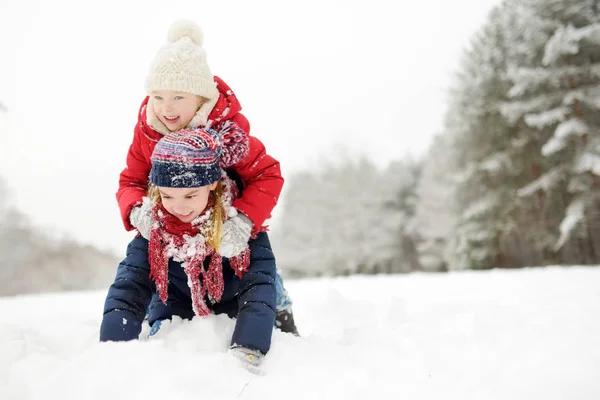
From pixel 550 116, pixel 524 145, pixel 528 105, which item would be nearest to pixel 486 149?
pixel 524 145

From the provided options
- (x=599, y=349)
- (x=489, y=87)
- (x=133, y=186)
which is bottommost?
(x=599, y=349)

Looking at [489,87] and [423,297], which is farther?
[489,87]

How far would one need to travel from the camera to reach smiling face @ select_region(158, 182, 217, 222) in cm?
211

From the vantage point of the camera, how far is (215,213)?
7.35 ft

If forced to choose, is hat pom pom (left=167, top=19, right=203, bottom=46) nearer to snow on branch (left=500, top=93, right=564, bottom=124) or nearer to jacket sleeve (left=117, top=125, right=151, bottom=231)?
jacket sleeve (left=117, top=125, right=151, bottom=231)

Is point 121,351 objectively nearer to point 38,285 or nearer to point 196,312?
point 196,312

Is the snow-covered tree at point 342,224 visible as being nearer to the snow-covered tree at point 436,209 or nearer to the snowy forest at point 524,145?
the snow-covered tree at point 436,209

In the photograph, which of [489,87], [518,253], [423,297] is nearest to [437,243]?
[518,253]

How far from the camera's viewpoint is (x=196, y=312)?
2.33 m

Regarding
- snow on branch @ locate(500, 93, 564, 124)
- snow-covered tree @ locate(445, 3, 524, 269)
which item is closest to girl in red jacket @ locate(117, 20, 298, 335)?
snow on branch @ locate(500, 93, 564, 124)

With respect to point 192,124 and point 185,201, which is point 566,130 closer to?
point 192,124

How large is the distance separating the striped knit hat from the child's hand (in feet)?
2.62

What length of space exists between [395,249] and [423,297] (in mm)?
21087

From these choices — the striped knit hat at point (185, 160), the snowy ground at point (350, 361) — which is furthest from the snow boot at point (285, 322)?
the striped knit hat at point (185, 160)
